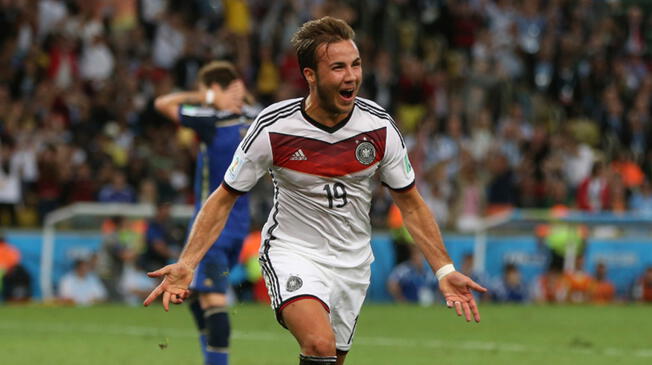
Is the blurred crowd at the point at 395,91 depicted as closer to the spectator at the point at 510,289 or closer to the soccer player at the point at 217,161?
the spectator at the point at 510,289

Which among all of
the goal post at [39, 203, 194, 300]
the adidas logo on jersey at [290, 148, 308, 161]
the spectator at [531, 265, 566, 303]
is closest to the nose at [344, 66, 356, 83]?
the adidas logo on jersey at [290, 148, 308, 161]

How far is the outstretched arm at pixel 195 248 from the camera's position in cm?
671

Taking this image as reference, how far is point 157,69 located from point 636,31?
11.7 meters

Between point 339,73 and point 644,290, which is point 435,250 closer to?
point 339,73

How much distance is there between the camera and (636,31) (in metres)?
29.1

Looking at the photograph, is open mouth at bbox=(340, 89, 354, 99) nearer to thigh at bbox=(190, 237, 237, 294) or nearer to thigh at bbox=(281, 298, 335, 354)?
thigh at bbox=(281, 298, 335, 354)

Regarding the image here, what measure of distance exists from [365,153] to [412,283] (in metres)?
13.7

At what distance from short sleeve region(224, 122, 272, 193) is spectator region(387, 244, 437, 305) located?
1360 centimetres

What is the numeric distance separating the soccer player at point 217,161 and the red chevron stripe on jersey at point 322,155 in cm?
272

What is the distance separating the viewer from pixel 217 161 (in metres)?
9.95

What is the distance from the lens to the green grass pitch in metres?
12.6

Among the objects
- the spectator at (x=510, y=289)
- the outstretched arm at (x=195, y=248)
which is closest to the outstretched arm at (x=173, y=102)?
the outstretched arm at (x=195, y=248)

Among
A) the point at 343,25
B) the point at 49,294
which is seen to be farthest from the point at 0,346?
the point at 343,25

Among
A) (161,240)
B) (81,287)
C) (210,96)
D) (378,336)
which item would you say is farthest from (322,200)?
(81,287)
